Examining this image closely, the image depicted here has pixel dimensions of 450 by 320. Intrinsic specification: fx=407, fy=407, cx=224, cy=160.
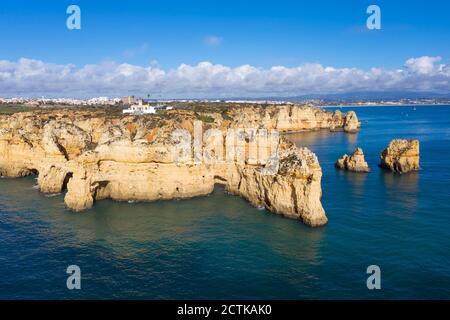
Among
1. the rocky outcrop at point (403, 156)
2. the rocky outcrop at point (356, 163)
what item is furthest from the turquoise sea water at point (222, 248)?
the rocky outcrop at point (356, 163)

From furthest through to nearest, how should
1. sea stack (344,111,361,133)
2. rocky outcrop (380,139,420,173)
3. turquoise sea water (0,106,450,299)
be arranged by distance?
sea stack (344,111,361,133), rocky outcrop (380,139,420,173), turquoise sea water (0,106,450,299)

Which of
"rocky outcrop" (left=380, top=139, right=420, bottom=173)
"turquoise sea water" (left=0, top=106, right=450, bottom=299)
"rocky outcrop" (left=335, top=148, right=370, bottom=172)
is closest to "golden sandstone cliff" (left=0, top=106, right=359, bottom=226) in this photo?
"turquoise sea water" (left=0, top=106, right=450, bottom=299)

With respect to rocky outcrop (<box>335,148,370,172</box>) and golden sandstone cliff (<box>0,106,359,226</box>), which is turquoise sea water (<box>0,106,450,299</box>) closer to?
golden sandstone cliff (<box>0,106,359,226</box>)

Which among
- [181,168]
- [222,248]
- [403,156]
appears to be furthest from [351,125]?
[222,248]

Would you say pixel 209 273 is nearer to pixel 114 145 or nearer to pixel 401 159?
pixel 114 145
